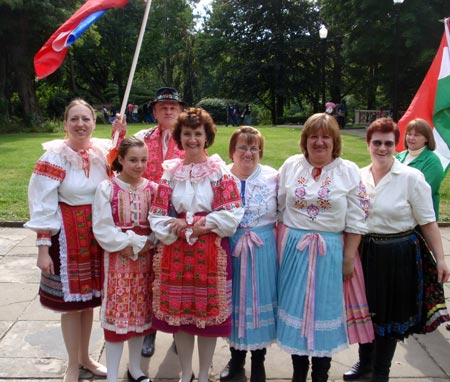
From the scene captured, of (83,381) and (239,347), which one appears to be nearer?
(239,347)

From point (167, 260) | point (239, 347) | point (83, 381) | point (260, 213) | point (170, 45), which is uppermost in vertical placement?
point (170, 45)

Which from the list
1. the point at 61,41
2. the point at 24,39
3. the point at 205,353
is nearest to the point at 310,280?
the point at 205,353

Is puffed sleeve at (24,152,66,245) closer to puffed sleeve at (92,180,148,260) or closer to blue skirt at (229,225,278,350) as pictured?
puffed sleeve at (92,180,148,260)

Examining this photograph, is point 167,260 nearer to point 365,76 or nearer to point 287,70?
point 365,76

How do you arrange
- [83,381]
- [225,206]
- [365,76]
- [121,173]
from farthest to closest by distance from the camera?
[365,76] → [83,381] → [121,173] → [225,206]

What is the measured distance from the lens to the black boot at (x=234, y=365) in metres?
3.39

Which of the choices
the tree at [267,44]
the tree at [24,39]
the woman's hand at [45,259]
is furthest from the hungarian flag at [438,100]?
the tree at [267,44]

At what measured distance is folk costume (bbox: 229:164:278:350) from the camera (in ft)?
9.81

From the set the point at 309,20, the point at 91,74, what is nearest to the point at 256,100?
the point at 309,20

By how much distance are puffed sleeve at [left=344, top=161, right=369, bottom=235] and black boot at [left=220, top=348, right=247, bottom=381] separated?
4.08 ft

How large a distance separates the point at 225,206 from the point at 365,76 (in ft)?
93.5

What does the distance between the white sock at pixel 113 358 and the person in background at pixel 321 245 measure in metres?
1.05

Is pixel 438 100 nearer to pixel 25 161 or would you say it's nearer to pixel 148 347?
pixel 148 347

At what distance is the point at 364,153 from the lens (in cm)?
1398
